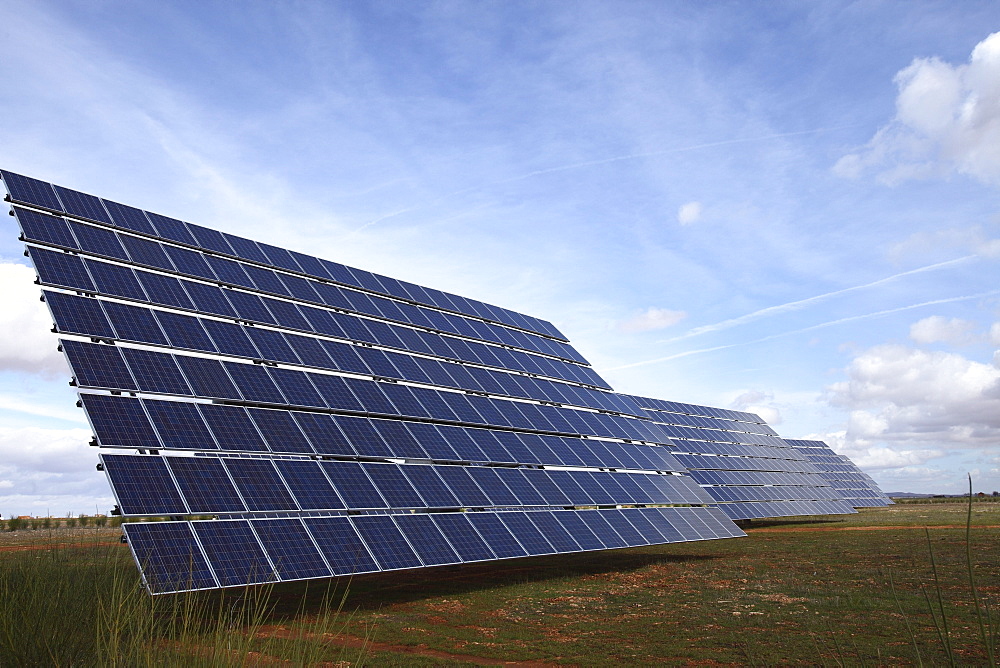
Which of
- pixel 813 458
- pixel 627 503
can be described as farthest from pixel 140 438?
pixel 813 458

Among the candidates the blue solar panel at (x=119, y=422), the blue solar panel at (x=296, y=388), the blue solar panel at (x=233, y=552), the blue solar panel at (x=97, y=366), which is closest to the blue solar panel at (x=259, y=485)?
the blue solar panel at (x=233, y=552)

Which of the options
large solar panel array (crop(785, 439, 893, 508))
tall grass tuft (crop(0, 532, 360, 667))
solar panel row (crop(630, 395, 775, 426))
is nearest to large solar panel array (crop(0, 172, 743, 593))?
tall grass tuft (crop(0, 532, 360, 667))

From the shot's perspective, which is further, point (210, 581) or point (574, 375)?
point (574, 375)

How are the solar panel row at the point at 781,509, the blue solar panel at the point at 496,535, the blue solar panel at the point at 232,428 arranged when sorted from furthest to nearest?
1. the solar panel row at the point at 781,509
2. the blue solar panel at the point at 496,535
3. the blue solar panel at the point at 232,428

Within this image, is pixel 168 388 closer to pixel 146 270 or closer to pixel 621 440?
pixel 146 270

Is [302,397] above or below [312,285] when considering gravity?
below

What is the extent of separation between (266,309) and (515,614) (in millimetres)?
12195

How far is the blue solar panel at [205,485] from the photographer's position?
49.0 ft

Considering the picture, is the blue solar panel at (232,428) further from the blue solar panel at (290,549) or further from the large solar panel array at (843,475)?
the large solar panel array at (843,475)

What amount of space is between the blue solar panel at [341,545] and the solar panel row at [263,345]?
5.84 metres

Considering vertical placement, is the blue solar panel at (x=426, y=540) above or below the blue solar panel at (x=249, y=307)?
below

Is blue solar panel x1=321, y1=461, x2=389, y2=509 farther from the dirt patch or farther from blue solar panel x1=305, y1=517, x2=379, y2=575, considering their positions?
the dirt patch

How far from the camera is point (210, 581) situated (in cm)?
1351

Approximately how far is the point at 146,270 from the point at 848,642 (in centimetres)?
2038
